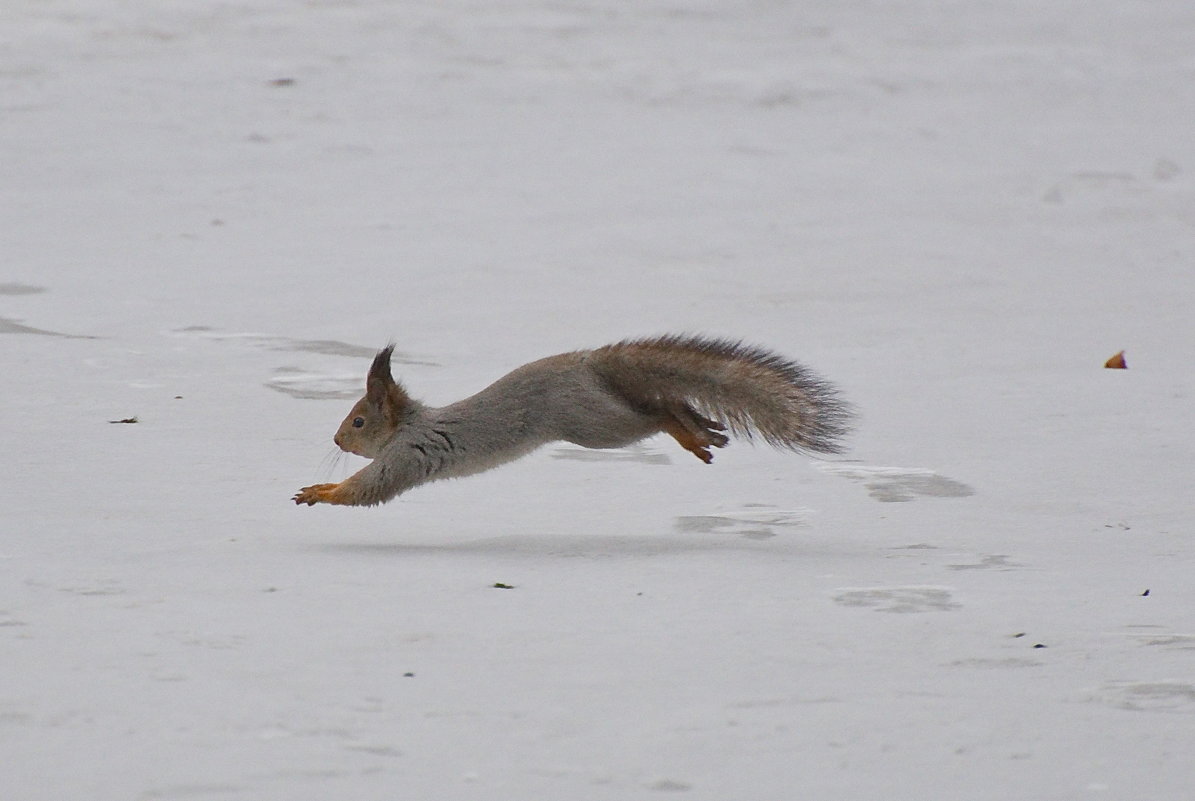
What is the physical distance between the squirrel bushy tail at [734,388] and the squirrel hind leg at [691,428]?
0.02 metres

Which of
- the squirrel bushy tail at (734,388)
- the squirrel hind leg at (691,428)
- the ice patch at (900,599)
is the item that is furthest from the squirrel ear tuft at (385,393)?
the ice patch at (900,599)

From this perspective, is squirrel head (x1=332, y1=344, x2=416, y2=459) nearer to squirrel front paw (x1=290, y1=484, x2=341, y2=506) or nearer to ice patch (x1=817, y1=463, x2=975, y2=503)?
squirrel front paw (x1=290, y1=484, x2=341, y2=506)

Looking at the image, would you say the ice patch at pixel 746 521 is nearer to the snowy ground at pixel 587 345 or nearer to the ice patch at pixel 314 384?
the snowy ground at pixel 587 345

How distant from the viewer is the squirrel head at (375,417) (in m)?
4.61

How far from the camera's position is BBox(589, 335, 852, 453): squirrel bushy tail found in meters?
4.33

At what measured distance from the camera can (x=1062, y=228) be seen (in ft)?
29.2

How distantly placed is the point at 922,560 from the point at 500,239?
456cm

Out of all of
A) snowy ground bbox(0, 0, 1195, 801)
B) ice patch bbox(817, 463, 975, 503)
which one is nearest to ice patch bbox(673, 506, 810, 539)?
snowy ground bbox(0, 0, 1195, 801)

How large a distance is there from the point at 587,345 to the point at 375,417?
193 centimetres

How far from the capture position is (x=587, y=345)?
6480 millimetres

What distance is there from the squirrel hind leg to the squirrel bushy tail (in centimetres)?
2

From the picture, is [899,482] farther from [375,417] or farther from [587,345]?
[587,345]

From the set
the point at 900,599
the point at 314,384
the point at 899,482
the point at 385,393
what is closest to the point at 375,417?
the point at 385,393

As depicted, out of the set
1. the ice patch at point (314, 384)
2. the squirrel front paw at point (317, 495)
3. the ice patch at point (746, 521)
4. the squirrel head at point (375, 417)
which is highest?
the squirrel head at point (375, 417)
